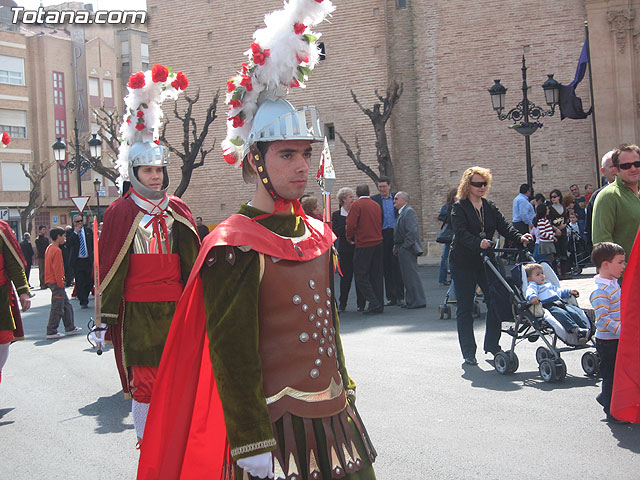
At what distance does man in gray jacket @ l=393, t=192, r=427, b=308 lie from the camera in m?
13.6

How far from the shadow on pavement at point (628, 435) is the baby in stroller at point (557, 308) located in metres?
1.51

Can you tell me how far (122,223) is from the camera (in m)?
5.51

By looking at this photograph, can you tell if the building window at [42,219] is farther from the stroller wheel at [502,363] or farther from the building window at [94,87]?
the stroller wheel at [502,363]

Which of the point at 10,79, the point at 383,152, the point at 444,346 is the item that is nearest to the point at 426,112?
the point at 383,152

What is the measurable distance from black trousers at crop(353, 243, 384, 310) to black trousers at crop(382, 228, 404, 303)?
1082 millimetres

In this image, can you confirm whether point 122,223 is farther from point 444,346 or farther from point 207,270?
point 444,346

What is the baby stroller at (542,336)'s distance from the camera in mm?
7664

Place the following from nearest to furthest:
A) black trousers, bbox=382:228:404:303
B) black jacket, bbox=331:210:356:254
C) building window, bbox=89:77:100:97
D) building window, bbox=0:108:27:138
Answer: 1. black jacket, bbox=331:210:356:254
2. black trousers, bbox=382:228:404:303
3. building window, bbox=0:108:27:138
4. building window, bbox=89:77:100:97

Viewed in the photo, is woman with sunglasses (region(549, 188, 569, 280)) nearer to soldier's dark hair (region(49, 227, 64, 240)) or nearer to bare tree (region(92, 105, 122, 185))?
soldier's dark hair (region(49, 227, 64, 240))

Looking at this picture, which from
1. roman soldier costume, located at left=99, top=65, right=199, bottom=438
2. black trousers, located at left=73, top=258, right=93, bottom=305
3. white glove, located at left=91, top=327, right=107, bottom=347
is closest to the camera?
roman soldier costume, located at left=99, top=65, right=199, bottom=438

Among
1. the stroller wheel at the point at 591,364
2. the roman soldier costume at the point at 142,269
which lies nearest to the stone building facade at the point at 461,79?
the stroller wheel at the point at 591,364

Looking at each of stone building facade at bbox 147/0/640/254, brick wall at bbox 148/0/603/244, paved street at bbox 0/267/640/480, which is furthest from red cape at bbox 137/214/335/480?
brick wall at bbox 148/0/603/244

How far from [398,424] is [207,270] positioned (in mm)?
4000

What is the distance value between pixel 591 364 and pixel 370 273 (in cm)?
620
